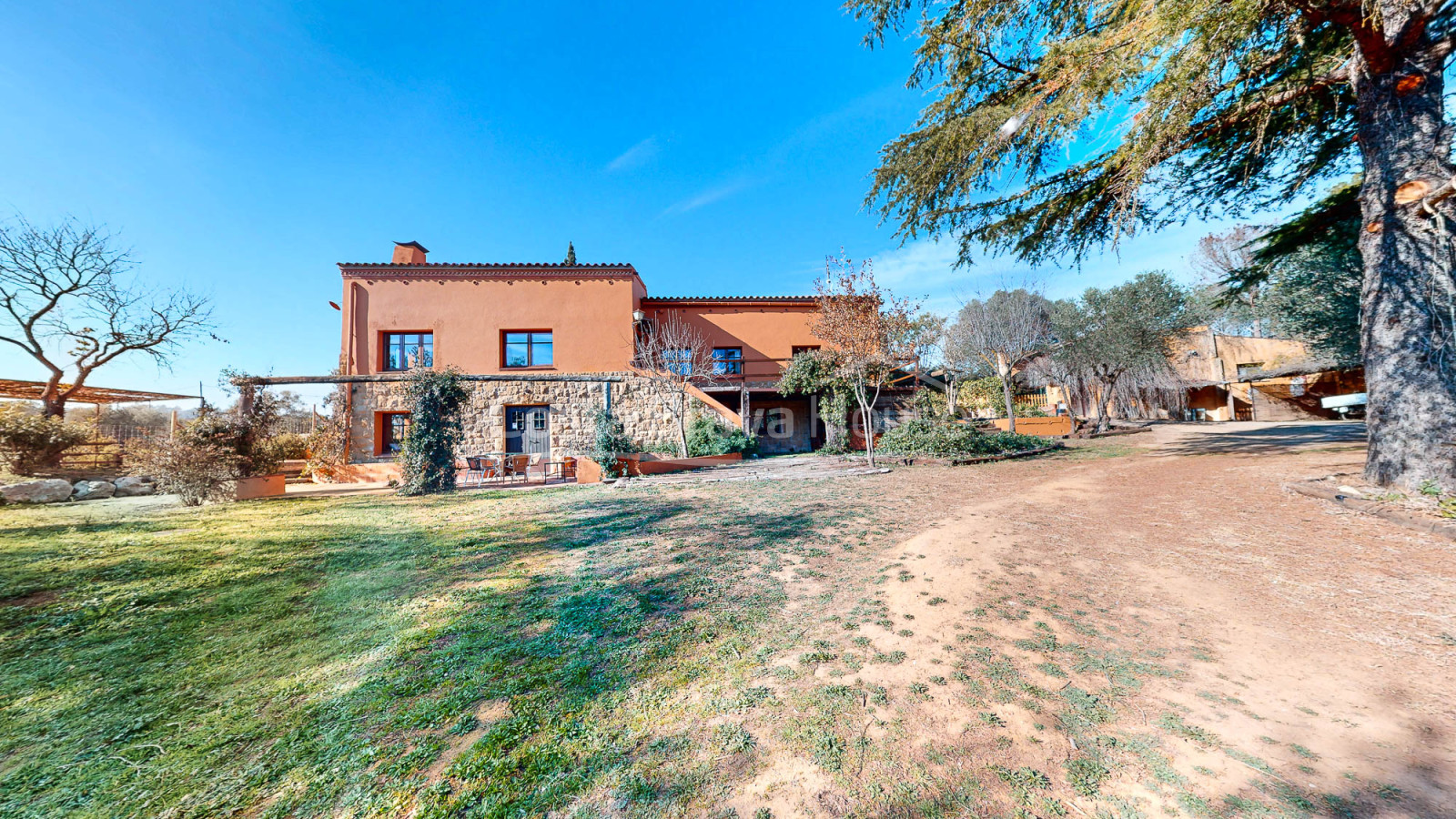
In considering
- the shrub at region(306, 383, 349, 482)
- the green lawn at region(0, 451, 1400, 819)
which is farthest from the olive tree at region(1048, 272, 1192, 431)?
the shrub at region(306, 383, 349, 482)

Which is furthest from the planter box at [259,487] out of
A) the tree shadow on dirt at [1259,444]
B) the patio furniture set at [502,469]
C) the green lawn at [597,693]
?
the tree shadow on dirt at [1259,444]

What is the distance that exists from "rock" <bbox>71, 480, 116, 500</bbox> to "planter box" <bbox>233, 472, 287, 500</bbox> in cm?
306

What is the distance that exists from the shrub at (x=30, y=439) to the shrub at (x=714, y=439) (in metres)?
14.4

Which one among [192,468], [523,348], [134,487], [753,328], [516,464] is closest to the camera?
[192,468]

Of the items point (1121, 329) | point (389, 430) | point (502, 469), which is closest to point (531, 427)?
point (502, 469)

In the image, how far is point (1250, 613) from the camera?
9.23ft

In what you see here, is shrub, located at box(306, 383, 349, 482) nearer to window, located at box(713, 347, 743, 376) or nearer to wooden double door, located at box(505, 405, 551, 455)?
wooden double door, located at box(505, 405, 551, 455)

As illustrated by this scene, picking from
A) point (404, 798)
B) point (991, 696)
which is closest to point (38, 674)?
point (404, 798)

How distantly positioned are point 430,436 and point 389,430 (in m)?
8.09

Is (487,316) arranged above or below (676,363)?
above

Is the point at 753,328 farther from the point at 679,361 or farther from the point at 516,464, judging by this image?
the point at 516,464

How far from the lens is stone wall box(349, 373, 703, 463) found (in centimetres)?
1483

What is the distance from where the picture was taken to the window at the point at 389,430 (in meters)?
15.2

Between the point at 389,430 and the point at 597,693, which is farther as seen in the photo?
the point at 389,430
